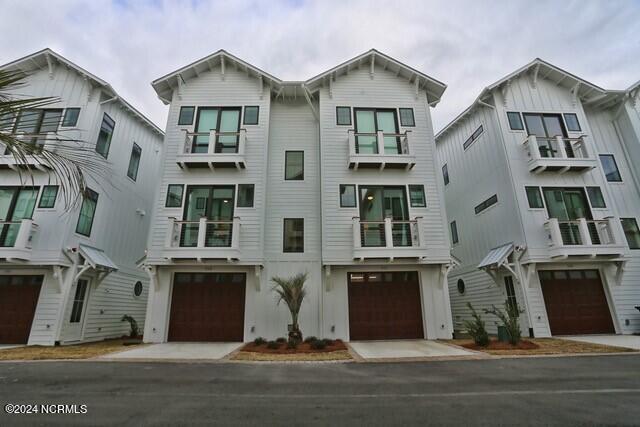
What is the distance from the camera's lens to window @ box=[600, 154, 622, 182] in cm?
1466

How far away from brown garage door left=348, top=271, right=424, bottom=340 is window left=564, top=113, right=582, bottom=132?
35.3ft

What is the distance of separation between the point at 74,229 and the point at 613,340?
69.5 feet

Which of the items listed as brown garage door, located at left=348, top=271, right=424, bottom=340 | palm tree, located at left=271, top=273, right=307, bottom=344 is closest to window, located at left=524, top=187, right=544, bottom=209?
brown garage door, located at left=348, top=271, right=424, bottom=340

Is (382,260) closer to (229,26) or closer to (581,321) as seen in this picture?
(581,321)

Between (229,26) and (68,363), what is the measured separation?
15159 millimetres

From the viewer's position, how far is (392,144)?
13.6 metres

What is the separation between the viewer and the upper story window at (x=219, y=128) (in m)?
13.2

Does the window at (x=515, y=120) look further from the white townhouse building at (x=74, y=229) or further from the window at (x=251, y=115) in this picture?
the white townhouse building at (x=74, y=229)

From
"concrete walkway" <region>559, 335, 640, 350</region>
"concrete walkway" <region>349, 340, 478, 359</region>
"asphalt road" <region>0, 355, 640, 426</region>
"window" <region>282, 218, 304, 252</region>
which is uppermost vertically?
"window" <region>282, 218, 304, 252</region>

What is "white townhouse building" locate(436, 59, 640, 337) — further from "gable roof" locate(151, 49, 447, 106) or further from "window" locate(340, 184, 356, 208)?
"window" locate(340, 184, 356, 208)

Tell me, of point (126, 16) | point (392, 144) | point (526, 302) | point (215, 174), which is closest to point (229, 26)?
Result: point (126, 16)

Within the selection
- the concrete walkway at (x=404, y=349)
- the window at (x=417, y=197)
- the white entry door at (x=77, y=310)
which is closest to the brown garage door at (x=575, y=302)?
the concrete walkway at (x=404, y=349)

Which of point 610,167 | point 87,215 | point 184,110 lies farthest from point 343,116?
point 610,167

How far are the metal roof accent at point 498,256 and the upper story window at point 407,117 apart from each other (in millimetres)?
6965
